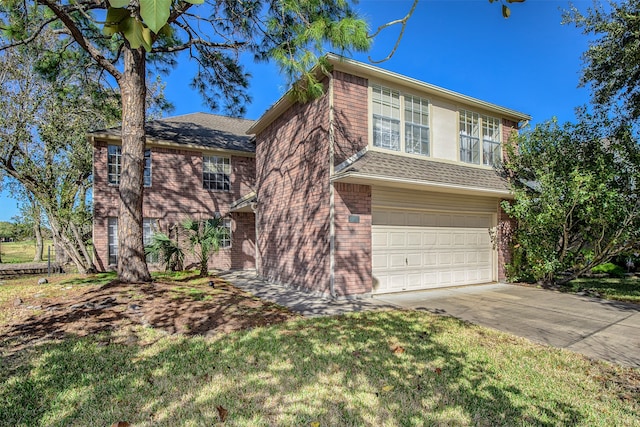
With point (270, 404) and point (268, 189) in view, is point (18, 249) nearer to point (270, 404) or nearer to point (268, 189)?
point (268, 189)

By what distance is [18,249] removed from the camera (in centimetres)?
3133

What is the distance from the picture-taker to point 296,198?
9570 mm

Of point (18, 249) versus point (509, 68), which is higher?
point (509, 68)

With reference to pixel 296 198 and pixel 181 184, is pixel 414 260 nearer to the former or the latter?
pixel 296 198

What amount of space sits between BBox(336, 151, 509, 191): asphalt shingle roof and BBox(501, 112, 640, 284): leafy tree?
37.3 inches

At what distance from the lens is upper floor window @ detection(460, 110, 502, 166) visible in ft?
33.7

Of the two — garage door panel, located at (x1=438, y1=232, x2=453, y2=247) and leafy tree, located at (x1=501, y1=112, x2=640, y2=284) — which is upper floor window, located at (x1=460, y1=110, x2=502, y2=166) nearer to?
leafy tree, located at (x1=501, y1=112, x2=640, y2=284)

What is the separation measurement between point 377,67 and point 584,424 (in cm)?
767

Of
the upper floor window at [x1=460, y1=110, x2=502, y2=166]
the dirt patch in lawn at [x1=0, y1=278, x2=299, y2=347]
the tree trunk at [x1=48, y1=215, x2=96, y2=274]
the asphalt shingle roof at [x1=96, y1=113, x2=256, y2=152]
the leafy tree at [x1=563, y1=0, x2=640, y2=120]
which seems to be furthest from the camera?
the asphalt shingle roof at [x1=96, y1=113, x2=256, y2=152]

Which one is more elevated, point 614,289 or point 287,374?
point 287,374

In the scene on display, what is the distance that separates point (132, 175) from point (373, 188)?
6202 millimetres

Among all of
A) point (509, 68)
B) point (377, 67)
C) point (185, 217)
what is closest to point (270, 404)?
point (377, 67)

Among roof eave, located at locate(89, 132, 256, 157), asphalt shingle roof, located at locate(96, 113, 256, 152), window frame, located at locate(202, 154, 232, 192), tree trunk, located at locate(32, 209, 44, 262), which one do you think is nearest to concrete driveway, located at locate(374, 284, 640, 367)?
window frame, located at locate(202, 154, 232, 192)

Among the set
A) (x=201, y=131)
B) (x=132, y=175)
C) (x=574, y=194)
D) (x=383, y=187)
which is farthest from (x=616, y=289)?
(x=201, y=131)
